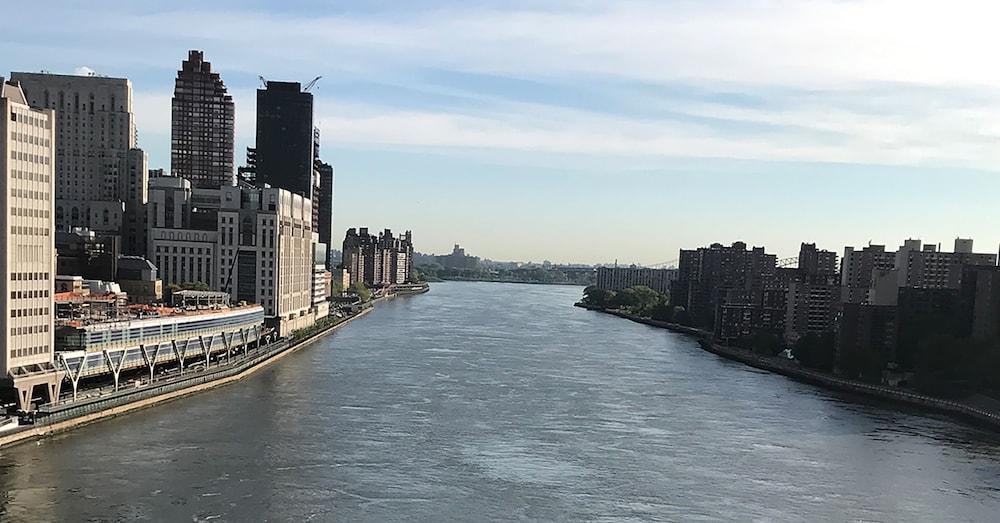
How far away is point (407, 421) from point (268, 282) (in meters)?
17.2

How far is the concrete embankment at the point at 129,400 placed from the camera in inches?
652

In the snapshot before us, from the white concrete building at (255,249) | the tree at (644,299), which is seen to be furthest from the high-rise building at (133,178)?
the tree at (644,299)

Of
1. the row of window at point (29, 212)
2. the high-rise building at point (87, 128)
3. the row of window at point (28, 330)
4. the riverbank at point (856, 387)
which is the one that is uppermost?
the high-rise building at point (87, 128)

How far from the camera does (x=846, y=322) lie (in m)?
30.8

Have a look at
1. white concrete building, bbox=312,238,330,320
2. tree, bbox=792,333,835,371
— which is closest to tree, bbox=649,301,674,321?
white concrete building, bbox=312,238,330,320

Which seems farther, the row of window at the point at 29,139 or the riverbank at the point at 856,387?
the riverbank at the point at 856,387

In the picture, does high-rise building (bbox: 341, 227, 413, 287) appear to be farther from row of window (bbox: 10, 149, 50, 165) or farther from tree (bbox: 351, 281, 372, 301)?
row of window (bbox: 10, 149, 50, 165)

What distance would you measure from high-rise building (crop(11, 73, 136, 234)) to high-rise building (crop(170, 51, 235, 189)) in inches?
596

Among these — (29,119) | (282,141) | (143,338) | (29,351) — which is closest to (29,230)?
(29,119)

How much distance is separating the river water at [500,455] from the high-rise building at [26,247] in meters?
1.64

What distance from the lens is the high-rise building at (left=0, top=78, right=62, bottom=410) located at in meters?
17.3

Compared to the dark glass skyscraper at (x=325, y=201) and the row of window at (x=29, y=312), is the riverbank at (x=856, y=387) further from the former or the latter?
the dark glass skyscraper at (x=325, y=201)

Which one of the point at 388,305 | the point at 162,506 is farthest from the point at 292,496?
the point at 388,305

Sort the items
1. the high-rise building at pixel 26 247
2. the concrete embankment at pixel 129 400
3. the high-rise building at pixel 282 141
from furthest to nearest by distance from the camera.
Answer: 1. the high-rise building at pixel 282 141
2. the high-rise building at pixel 26 247
3. the concrete embankment at pixel 129 400
